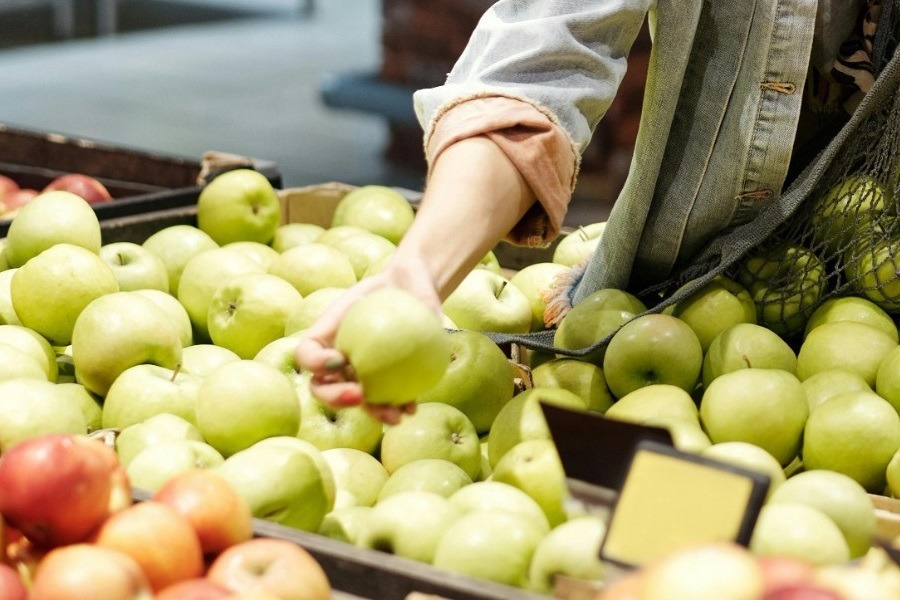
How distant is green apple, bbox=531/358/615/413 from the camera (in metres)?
1.73

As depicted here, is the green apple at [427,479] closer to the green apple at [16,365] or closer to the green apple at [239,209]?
the green apple at [16,365]

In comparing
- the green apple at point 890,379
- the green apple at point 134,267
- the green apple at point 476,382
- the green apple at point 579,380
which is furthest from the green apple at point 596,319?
the green apple at point 134,267

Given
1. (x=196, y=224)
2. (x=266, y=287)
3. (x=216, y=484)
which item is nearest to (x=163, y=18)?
(x=196, y=224)

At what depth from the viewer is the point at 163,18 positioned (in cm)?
865

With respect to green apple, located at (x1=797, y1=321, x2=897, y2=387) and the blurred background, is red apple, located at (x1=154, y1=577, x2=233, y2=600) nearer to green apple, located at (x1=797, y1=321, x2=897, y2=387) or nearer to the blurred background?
green apple, located at (x1=797, y1=321, x2=897, y2=387)

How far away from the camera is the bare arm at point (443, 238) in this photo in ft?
3.81

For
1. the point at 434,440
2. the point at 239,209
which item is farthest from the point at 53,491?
the point at 239,209

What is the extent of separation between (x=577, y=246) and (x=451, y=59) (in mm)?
2400

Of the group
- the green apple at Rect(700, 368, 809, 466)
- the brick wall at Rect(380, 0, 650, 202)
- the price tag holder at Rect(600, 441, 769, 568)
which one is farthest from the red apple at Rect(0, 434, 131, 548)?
the brick wall at Rect(380, 0, 650, 202)

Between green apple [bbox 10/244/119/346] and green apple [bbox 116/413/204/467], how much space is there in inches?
16.0

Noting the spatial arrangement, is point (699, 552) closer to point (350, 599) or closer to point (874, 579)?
point (874, 579)

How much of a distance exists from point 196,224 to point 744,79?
1.34 metres

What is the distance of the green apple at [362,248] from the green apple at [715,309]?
686 mm

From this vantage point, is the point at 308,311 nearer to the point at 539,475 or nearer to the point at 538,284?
the point at 538,284
